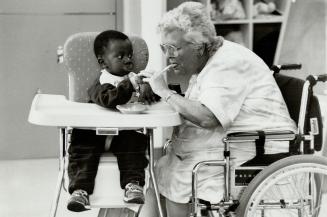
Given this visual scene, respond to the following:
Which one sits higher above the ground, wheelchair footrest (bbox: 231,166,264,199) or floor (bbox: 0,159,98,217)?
wheelchair footrest (bbox: 231,166,264,199)

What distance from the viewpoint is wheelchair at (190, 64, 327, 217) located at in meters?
1.83

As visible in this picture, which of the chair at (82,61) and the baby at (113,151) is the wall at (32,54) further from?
the baby at (113,151)

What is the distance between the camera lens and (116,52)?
80.8 inches

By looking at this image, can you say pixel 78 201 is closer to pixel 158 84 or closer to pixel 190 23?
pixel 158 84

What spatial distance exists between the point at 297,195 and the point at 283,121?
254 mm

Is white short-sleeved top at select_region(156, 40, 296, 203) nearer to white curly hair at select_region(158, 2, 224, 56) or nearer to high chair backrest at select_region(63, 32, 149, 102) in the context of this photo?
white curly hair at select_region(158, 2, 224, 56)

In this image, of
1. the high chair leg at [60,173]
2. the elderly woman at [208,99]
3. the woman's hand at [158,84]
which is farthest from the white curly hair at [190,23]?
the high chair leg at [60,173]

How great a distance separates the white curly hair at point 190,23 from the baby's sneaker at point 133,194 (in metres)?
0.51

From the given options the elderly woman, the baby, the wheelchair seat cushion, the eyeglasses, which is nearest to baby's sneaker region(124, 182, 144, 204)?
the baby

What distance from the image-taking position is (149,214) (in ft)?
7.20

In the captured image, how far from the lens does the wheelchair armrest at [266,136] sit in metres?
1.87

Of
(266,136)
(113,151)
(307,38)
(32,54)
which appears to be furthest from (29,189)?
(307,38)

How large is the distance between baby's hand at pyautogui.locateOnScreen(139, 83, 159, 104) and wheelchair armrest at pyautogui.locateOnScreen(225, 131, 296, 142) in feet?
1.10

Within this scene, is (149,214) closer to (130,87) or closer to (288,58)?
(130,87)
